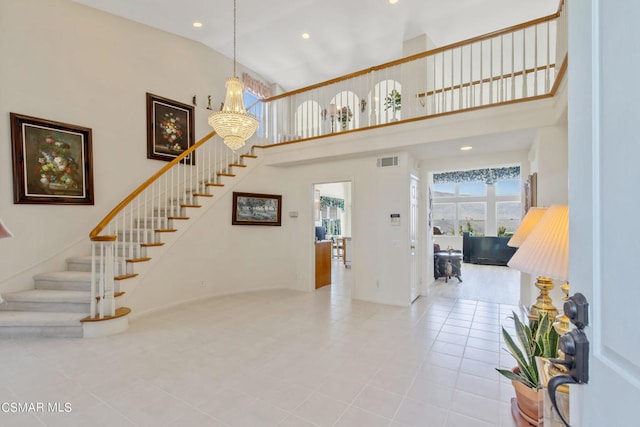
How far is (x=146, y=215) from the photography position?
4812mm

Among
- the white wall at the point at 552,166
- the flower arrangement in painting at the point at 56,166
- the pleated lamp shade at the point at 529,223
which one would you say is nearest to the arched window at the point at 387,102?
the white wall at the point at 552,166

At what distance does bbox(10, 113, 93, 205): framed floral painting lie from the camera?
3.97 meters

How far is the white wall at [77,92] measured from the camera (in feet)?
13.0

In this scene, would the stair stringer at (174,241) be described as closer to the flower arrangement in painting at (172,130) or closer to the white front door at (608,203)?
the flower arrangement in painting at (172,130)

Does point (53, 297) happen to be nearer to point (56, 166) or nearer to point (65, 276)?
point (65, 276)

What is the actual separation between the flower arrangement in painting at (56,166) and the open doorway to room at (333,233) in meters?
4.32

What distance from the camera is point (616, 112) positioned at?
0.61 metres

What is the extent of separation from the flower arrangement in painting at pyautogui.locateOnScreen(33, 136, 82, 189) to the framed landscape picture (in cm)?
244

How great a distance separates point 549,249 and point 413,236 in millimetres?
3562

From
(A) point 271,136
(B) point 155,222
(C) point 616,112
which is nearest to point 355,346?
(C) point 616,112

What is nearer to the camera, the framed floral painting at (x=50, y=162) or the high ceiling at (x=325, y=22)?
the framed floral painting at (x=50, y=162)

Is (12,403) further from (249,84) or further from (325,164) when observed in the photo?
(249,84)

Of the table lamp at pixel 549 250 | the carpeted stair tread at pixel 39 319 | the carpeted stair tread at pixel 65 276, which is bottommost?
the carpeted stair tread at pixel 39 319

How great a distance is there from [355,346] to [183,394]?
5.85 ft
